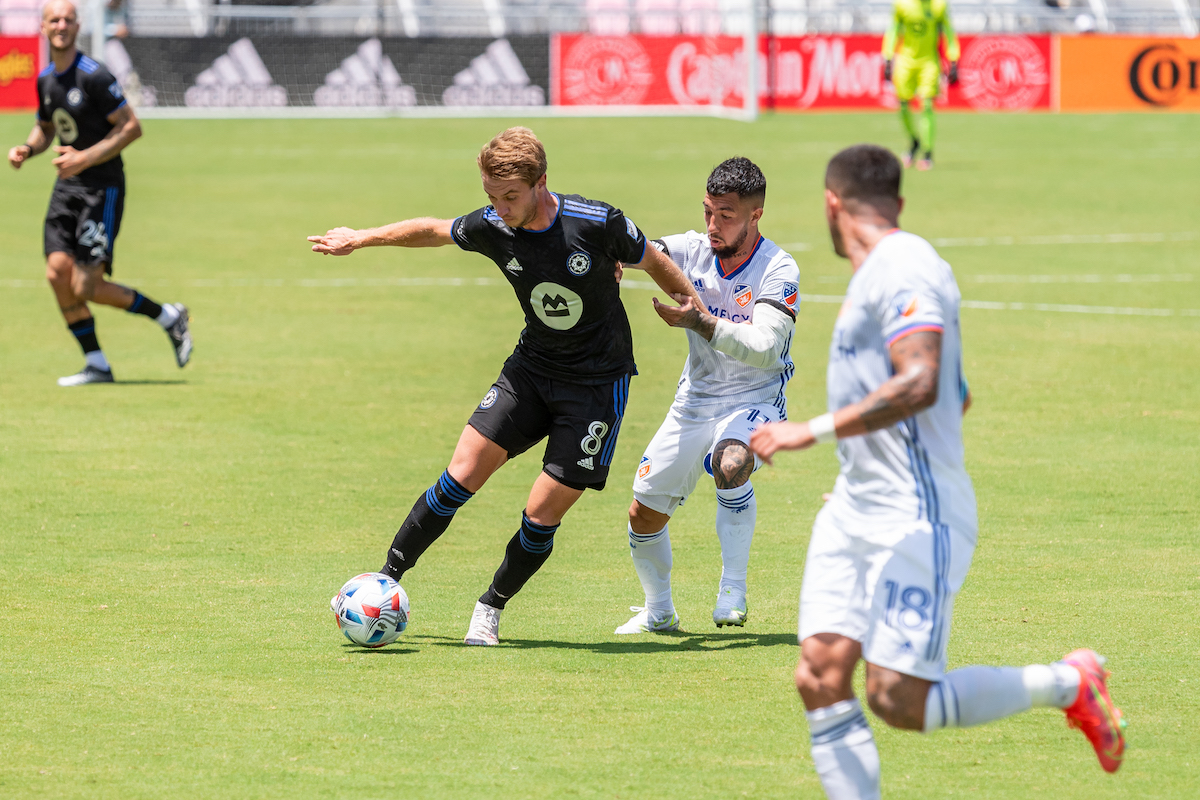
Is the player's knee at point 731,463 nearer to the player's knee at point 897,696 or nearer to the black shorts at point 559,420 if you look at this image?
the black shorts at point 559,420

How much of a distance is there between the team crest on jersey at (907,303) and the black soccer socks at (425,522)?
292 centimetres

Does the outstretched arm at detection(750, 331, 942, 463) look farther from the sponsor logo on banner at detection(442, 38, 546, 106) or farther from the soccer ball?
the sponsor logo on banner at detection(442, 38, 546, 106)

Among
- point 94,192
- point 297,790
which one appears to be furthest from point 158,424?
point 297,790

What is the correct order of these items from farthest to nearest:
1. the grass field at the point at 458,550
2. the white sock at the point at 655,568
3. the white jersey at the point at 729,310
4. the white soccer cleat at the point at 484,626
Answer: the white jersey at the point at 729,310 → the white sock at the point at 655,568 → the white soccer cleat at the point at 484,626 → the grass field at the point at 458,550

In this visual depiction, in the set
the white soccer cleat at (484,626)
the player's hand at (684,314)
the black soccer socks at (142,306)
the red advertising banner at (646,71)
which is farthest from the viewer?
the red advertising banner at (646,71)

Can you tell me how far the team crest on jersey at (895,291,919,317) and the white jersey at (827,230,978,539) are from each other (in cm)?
4

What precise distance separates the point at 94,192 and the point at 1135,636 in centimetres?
895

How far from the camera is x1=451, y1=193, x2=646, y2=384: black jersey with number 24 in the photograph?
254 inches

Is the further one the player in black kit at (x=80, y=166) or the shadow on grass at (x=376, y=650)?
the player in black kit at (x=80, y=166)

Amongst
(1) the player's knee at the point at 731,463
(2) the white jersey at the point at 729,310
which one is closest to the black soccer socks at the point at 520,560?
(1) the player's knee at the point at 731,463

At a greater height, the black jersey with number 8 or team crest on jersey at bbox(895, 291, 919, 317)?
the black jersey with number 8

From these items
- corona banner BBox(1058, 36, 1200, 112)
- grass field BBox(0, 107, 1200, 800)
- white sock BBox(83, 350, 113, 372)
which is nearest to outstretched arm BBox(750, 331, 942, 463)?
grass field BBox(0, 107, 1200, 800)

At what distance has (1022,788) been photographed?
5.07m

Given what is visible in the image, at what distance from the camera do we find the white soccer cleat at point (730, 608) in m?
6.88
